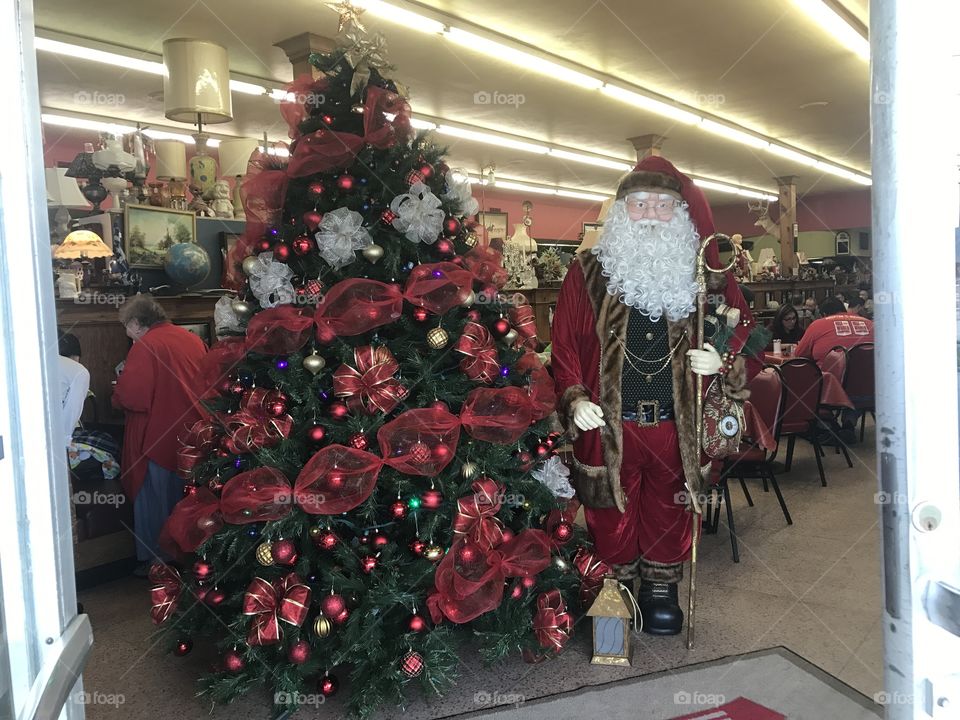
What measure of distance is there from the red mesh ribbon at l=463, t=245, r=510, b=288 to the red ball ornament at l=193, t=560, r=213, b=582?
138cm

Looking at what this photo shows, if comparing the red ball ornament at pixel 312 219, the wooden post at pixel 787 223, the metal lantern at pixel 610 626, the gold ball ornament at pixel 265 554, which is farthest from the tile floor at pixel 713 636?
the wooden post at pixel 787 223

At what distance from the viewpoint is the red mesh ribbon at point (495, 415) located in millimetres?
2473

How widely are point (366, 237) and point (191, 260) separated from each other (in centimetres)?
218

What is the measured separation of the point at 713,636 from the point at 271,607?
70.4 inches

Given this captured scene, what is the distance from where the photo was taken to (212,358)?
2604mm

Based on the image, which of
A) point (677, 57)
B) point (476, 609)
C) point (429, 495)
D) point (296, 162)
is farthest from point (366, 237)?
point (677, 57)

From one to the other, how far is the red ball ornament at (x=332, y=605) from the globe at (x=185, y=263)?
2.59 meters

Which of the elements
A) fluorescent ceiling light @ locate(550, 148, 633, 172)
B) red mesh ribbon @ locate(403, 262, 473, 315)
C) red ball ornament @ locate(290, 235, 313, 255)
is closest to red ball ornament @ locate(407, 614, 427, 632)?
red mesh ribbon @ locate(403, 262, 473, 315)

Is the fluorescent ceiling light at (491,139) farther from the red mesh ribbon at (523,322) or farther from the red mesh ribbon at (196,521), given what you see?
the red mesh ribbon at (196,521)

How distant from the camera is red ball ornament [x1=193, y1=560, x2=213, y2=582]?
2510 mm

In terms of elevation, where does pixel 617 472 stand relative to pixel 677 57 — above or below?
below

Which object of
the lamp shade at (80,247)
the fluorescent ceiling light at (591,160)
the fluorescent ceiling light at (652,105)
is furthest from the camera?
the fluorescent ceiling light at (591,160)

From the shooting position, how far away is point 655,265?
2936 millimetres

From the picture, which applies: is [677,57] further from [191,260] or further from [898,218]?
[898,218]
